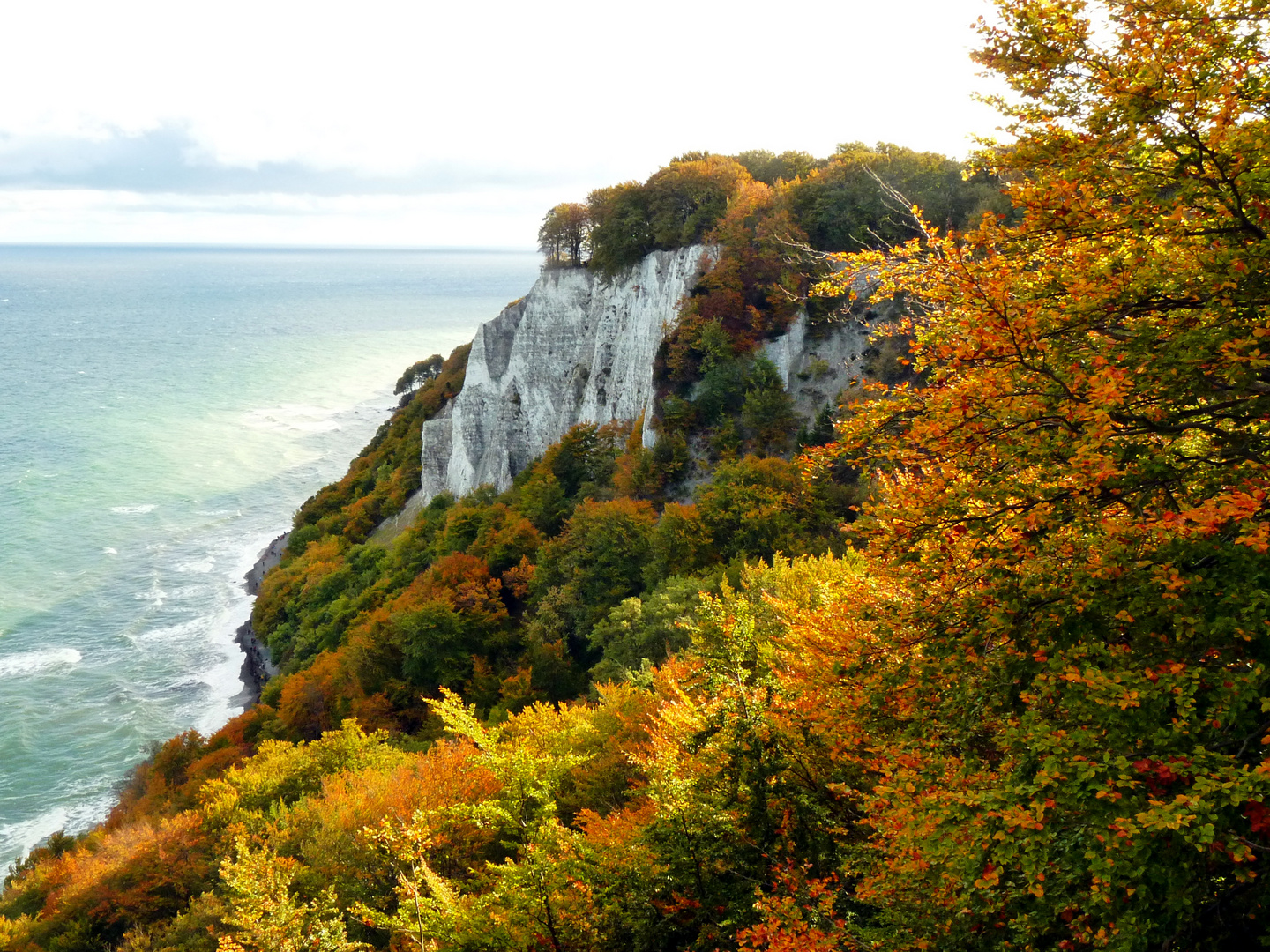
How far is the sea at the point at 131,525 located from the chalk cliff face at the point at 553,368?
69.4 feet

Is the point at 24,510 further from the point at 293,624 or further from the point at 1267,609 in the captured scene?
the point at 1267,609

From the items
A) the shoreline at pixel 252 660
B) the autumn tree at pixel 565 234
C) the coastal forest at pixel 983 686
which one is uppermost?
the autumn tree at pixel 565 234

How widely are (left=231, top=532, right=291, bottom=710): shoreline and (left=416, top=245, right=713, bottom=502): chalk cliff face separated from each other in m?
15.5

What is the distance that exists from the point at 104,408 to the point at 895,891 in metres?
120

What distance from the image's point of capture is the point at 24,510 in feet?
216


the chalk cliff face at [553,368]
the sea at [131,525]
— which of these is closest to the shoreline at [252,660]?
the sea at [131,525]

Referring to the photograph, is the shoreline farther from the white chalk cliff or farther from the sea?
the white chalk cliff

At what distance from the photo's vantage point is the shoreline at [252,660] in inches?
1757

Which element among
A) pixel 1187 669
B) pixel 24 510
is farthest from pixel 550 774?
pixel 24 510

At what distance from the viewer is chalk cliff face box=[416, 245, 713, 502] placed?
144 ft

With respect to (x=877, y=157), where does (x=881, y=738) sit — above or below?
below

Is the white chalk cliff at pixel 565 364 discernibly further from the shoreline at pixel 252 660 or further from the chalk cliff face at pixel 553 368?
the shoreline at pixel 252 660

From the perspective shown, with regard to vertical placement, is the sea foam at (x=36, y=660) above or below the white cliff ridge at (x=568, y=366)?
below

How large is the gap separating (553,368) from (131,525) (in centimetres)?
4401
